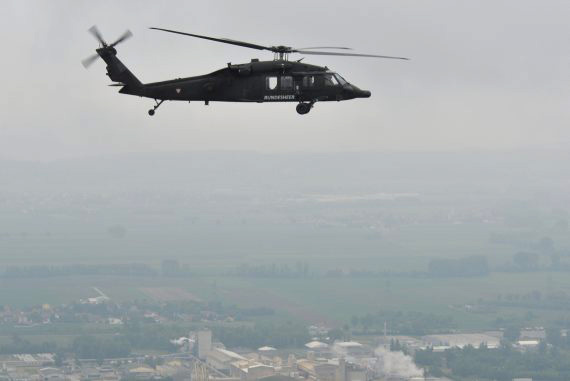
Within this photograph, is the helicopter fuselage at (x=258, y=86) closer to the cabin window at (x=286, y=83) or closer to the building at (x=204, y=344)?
the cabin window at (x=286, y=83)

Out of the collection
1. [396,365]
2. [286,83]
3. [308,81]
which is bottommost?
[396,365]

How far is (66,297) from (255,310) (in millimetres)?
24315

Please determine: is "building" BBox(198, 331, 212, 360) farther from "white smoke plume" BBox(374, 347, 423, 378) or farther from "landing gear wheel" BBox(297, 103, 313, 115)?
"landing gear wheel" BBox(297, 103, 313, 115)

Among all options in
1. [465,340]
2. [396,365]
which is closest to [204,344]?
[396,365]

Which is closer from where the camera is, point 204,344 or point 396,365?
point 396,365

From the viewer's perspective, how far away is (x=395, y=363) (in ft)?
353

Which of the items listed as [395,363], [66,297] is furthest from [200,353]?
[66,297]

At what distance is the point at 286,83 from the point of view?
3825cm

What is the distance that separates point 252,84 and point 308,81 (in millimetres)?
1766

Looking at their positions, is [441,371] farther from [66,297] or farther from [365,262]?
[365,262]

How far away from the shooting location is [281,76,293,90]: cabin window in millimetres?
38219

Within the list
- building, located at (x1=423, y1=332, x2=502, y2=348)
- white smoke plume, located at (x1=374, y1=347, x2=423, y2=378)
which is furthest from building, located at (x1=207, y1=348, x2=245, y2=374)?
building, located at (x1=423, y1=332, x2=502, y2=348)

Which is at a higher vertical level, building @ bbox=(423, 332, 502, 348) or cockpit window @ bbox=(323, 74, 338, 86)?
cockpit window @ bbox=(323, 74, 338, 86)

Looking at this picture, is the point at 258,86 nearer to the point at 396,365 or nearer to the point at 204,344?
the point at 396,365
